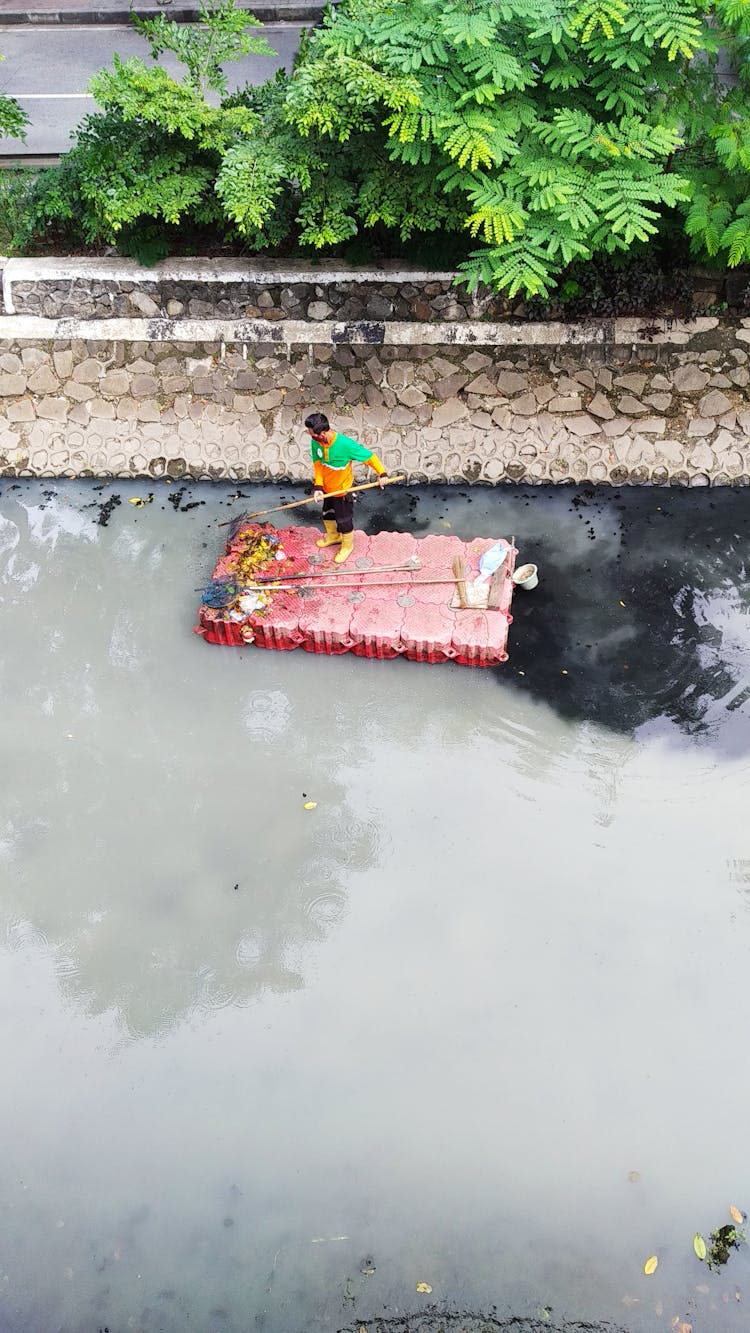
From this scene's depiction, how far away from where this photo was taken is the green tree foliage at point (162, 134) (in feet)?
25.7

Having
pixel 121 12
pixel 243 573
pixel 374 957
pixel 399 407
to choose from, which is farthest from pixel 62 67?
pixel 374 957

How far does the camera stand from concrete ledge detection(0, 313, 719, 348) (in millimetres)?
9273

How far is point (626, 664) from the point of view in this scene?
8.14 metres

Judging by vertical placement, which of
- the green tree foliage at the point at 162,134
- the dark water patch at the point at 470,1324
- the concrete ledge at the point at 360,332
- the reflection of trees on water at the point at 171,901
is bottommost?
the dark water patch at the point at 470,1324

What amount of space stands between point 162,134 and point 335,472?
3.54m

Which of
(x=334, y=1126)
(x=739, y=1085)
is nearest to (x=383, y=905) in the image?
(x=334, y=1126)

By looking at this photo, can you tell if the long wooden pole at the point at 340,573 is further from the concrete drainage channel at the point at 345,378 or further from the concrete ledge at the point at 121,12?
the concrete ledge at the point at 121,12

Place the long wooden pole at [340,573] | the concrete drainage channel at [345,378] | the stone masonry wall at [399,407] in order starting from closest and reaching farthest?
the long wooden pole at [340,573], the concrete drainage channel at [345,378], the stone masonry wall at [399,407]

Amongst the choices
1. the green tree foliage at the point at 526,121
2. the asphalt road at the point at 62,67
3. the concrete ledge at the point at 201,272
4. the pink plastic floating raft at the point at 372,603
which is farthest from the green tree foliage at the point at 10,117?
the pink plastic floating raft at the point at 372,603

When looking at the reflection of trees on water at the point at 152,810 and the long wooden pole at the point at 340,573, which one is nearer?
the reflection of trees on water at the point at 152,810

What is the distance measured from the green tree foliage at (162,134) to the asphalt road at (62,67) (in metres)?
3.29

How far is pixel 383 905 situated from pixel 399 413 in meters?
5.30

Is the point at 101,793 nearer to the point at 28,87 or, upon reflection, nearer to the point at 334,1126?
the point at 334,1126

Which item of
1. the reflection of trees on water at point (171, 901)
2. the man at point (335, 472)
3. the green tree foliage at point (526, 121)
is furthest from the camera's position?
the man at point (335, 472)
